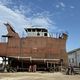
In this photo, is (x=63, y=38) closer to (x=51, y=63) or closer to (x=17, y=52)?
(x=51, y=63)

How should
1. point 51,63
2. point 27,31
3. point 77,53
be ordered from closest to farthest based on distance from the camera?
point 51,63 → point 27,31 → point 77,53

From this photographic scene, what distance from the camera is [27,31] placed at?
166 feet

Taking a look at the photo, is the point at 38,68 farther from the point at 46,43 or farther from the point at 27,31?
the point at 27,31

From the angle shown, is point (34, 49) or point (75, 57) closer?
point (34, 49)

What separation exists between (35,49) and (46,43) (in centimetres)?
241

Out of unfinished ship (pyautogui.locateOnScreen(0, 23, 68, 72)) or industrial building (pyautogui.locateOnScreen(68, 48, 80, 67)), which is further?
industrial building (pyautogui.locateOnScreen(68, 48, 80, 67))

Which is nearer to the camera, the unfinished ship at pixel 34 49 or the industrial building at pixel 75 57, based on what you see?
the unfinished ship at pixel 34 49

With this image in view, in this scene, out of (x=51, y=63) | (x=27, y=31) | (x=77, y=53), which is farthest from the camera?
(x=77, y=53)

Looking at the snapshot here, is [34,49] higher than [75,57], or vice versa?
[34,49]

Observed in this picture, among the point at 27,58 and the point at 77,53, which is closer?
the point at 27,58

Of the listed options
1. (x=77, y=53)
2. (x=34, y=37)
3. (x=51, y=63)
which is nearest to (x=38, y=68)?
(x=51, y=63)

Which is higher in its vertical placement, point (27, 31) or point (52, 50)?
point (27, 31)

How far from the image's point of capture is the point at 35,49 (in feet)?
158

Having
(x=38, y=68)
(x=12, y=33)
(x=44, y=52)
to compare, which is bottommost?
(x=38, y=68)
